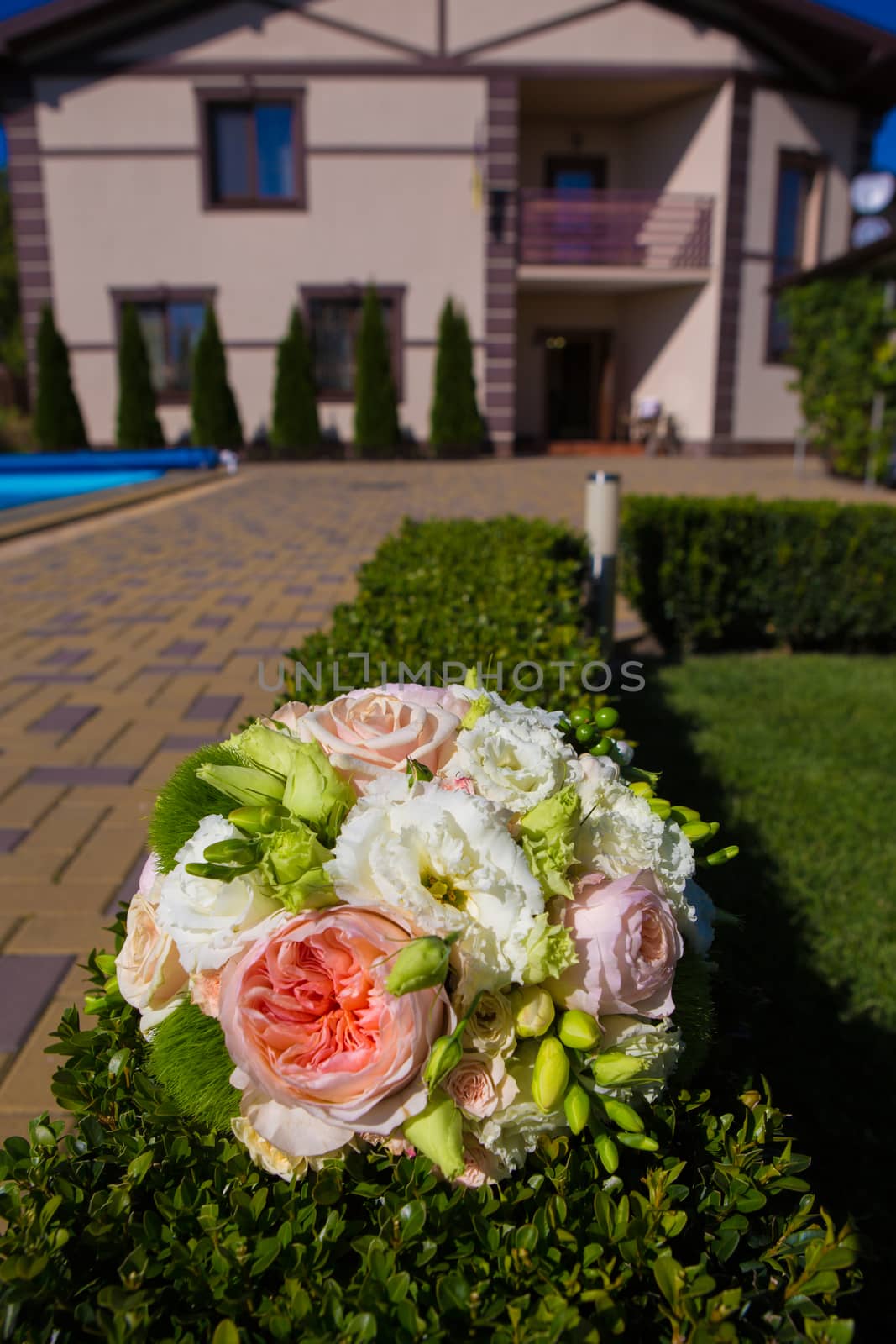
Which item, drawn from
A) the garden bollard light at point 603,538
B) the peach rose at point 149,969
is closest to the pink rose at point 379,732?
the peach rose at point 149,969

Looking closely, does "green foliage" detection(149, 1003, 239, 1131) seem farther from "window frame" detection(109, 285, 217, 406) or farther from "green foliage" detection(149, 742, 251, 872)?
"window frame" detection(109, 285, 217, 406)

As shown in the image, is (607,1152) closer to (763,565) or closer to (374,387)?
(763,565)

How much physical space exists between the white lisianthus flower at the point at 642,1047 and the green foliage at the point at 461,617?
103cm

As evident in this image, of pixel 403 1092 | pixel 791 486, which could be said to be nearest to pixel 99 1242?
pixel 403 1092

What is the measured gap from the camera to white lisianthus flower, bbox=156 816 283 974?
1014 mm

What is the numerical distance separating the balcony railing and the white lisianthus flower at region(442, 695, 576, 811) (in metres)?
20.4

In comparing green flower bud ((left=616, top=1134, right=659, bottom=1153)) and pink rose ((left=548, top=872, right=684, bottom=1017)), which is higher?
pink rose ((left=548, top=872, right=684, bottom=1017))

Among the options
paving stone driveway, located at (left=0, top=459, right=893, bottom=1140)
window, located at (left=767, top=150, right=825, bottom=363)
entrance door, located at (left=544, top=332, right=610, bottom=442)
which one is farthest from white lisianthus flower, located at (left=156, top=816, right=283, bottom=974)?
entrance door, located at (left=544, top=332, right=610, bottom=442)

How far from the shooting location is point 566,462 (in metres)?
18.6

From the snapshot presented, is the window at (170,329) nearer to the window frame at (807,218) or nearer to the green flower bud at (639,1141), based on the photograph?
the window frame at (807,218)

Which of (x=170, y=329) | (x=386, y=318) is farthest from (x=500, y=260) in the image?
(x=170, y=329)

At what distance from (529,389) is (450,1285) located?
2266 centimetres

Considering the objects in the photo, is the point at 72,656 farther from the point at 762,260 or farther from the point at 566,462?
the point at 762,260

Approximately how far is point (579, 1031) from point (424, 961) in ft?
0.63
